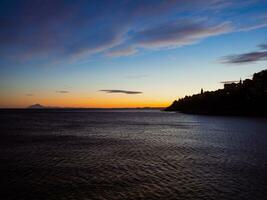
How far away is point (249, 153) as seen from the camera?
3719 cm

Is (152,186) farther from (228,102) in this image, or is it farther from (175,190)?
(228,102)

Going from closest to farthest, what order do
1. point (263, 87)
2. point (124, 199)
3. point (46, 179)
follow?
point (124, 199) < point (46, 179) < point (263, 87)

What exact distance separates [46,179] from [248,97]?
162 meters

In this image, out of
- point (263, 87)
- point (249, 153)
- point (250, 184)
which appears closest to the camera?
point (250, 184)

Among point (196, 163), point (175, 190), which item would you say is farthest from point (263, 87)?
point (175, 190)

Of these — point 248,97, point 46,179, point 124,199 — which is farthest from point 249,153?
point 248,97

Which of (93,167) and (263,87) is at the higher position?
(263,87)

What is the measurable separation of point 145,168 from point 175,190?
7.76 metres

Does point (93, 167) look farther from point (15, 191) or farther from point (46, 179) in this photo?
point (15, 191)

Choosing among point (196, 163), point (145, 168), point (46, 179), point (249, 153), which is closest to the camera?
point (46, 179)

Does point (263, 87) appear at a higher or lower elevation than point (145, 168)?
higher

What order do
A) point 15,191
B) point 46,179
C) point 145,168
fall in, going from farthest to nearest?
point 145,168 → point 46,179 → point 15,191

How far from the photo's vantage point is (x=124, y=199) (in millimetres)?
18625

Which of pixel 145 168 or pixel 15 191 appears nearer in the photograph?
pixel 15 191
